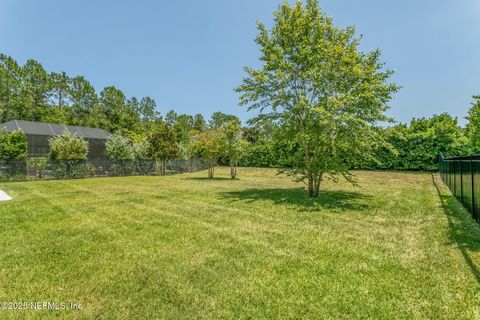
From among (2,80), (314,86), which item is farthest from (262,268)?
(2,80)

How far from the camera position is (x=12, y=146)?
22.1 meters

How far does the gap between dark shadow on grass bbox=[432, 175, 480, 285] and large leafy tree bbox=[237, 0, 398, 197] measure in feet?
10.7

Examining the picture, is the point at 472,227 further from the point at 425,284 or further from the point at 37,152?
the point at 37,152

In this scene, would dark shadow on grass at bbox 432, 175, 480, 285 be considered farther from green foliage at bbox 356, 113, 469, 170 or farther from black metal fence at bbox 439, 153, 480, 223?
green foliage at bbox 356, 113, 469, 170

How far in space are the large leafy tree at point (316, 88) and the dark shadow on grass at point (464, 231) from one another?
3.26m

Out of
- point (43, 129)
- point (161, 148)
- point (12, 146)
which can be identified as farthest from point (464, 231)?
point (43, 129)

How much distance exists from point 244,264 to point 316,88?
8231mm

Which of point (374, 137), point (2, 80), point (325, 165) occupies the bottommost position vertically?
point (325, 165)

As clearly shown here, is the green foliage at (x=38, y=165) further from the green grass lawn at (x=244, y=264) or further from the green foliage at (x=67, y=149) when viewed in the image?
the green grass lawn at (x=244, y=264)

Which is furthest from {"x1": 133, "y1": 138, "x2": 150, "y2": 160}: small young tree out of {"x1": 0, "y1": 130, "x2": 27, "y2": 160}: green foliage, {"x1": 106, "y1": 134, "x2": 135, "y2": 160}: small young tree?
{"x1": 0, "y1": 130, "x2": 27, "y2": 160}: green foliage

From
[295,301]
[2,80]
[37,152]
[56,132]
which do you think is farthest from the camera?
[2,80]

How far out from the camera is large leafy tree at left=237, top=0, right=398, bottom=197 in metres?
9.45

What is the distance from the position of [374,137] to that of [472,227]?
172 inches

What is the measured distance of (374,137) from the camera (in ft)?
31.1
